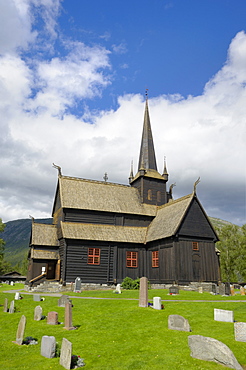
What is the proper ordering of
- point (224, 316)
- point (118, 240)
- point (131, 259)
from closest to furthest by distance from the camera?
point (224, 316)
point (118, 240)
point (131, 259)

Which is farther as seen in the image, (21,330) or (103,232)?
(103,232)

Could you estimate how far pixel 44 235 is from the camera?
1508 inches

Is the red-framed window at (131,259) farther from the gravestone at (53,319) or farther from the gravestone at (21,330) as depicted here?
the gravestone at (21,330)

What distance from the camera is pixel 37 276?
116 ft

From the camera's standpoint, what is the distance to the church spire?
155 ft

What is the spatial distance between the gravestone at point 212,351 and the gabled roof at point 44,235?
95.0 ft

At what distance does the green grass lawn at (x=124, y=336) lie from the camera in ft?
34.3

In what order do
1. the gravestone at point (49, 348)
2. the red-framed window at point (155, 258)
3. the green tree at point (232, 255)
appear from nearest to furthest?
1. the gravestone at point (49, 348)
2. the red-framed window at point (155, 258)
3. the green tree at point (232, 255)

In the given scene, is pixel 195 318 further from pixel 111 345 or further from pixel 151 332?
pixel 111 345

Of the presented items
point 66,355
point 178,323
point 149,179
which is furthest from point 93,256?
point 66,355

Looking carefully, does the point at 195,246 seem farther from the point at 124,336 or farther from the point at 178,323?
the point at 124,336

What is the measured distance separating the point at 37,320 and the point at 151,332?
727 centimetres

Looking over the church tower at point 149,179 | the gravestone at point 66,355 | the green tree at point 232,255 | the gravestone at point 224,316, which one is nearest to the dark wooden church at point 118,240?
the church tower at point 149,179

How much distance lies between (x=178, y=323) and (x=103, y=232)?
2379cm
